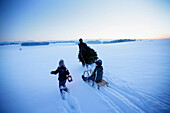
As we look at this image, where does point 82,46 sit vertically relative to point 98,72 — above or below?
above

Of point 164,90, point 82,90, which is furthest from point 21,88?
point 164,90

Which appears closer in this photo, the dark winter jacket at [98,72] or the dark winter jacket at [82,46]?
the dark winter jacket at [98,72]

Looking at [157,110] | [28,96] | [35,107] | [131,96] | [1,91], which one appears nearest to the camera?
[157,110]

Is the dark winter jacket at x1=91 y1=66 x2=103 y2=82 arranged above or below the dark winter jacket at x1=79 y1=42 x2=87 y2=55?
below

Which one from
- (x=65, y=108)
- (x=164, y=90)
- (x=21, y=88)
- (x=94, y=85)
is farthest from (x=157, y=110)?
(x=21, y=88)

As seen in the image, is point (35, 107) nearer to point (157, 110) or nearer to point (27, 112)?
point (27, 112)

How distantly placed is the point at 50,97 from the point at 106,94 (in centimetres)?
306

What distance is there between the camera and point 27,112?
3365 millimetres

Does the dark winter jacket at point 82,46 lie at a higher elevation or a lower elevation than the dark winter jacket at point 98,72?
higher

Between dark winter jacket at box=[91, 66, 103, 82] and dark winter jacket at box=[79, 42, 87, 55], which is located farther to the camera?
dark winter jacket at box=[79, 42, 87, 55]

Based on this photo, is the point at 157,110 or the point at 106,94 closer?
the point at 157,110

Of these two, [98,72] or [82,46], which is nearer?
[98,72]

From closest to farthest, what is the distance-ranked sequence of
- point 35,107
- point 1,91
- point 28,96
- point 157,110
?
point 157,110 < point 35,107 < point 28,96 < point 1,91

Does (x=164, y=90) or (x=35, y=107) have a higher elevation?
(x=164, y=90)
